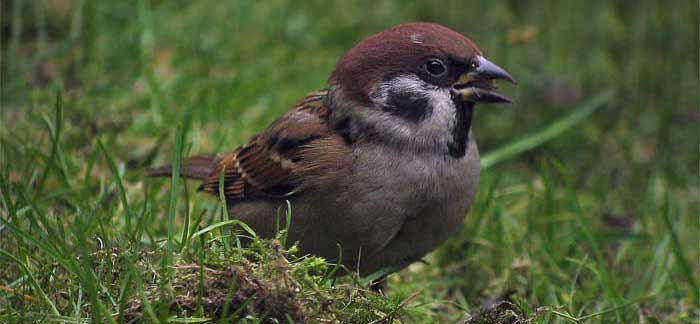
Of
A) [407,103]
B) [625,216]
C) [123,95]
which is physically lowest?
[625,216]

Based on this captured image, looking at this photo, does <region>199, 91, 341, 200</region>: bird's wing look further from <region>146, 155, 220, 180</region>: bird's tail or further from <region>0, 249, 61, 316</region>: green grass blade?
<region>0, 249, 61, 316</region>: green grass blade

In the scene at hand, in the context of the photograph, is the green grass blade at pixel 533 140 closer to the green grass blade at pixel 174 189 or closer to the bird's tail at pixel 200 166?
the bird's tail at pixel 200 166

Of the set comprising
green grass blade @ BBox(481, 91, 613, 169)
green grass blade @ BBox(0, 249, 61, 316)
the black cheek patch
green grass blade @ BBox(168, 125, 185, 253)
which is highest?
the black cheek patch

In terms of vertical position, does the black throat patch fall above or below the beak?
below

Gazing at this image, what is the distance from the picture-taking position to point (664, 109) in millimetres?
7020

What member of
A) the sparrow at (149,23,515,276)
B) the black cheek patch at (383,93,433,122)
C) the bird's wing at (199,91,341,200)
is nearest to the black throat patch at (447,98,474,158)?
the sparrow at (149,23,515,276)

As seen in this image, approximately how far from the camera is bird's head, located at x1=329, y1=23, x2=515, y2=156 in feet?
11.4

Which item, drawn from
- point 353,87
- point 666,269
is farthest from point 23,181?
point 666,269

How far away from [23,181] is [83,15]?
2067 millimetres

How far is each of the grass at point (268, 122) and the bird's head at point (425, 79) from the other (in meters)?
0.62

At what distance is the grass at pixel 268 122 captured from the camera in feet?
9.36

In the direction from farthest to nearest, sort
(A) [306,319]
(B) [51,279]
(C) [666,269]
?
(C) [666,269] → (B) [51,279] → (A) [306,319]

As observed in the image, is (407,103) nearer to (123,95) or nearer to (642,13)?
(123,95)

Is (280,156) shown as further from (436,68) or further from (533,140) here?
(533,140)
